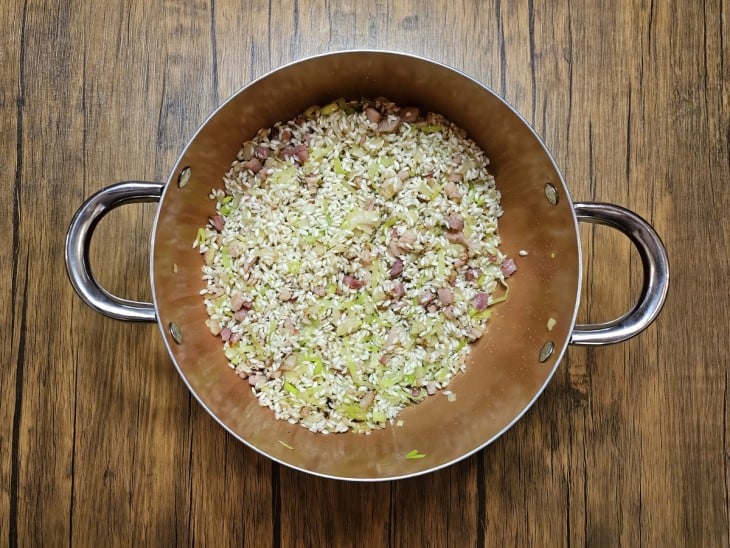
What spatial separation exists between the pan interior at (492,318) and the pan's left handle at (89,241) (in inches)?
2.6

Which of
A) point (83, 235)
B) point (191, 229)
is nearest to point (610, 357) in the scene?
point (191, 229)

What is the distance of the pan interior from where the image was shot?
1.20 m

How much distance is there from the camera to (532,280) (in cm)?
133

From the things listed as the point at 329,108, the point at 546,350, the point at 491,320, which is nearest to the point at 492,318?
the point at 491,320

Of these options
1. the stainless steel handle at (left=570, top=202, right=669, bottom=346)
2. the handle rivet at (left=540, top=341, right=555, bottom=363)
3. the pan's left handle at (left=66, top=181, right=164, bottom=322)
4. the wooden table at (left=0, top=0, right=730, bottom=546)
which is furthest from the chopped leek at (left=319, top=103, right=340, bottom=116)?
the handle rivet at (left=540, top=341, right=555, bottom=363)

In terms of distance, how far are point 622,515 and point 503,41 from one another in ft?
3.96

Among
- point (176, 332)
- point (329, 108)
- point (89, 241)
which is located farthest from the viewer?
point (329, 108)

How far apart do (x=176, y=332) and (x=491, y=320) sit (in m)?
0.73

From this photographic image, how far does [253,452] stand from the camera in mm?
1387

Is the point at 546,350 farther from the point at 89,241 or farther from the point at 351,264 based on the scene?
the point at 89,241

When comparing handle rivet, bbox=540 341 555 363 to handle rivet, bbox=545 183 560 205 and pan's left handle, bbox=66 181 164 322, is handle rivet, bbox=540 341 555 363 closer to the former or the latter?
handle rivet, bbox=545 183 560 205

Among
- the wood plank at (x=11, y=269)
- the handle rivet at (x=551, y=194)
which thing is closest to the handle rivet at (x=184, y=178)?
the wood plank at (x=11, y=269)

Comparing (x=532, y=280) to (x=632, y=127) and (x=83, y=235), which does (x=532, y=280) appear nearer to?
(x=632, y=127)

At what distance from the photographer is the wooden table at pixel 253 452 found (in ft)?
4.55
